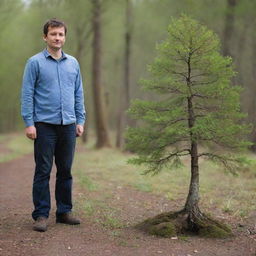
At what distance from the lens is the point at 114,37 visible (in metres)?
25.2

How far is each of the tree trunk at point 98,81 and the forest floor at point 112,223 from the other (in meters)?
7.95

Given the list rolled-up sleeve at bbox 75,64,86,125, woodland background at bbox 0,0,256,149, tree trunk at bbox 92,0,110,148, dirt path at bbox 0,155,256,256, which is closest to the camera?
dirt path at bbox 0,155,256,256

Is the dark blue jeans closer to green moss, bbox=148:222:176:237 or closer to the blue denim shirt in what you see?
the blue denim shirt

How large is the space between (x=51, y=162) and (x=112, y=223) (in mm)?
1075

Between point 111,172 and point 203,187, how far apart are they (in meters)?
2.85

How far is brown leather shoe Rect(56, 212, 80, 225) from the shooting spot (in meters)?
4.96

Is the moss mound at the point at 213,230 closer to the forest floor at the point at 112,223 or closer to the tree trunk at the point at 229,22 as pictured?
the forest floor at the point at 112,223

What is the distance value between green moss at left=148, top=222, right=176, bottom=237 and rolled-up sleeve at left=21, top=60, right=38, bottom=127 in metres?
1.84

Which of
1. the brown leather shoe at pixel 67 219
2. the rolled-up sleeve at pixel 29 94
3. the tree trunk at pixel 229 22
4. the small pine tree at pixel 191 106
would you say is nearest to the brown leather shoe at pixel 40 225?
the brown leather shoe at pixel 67 219

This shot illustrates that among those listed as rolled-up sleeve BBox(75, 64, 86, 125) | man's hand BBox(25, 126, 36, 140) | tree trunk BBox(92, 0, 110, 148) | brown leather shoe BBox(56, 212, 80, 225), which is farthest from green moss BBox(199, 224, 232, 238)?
tree trunk BBox(92, 0, 110, 148)

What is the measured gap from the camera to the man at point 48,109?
4680 millimetres

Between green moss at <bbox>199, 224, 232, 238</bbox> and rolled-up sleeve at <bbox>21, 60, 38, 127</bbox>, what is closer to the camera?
green moss at <bbox>199, 224, 232, 238</bbox>

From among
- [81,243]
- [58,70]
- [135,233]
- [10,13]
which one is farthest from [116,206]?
[10,13]

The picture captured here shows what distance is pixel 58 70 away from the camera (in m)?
4.81
